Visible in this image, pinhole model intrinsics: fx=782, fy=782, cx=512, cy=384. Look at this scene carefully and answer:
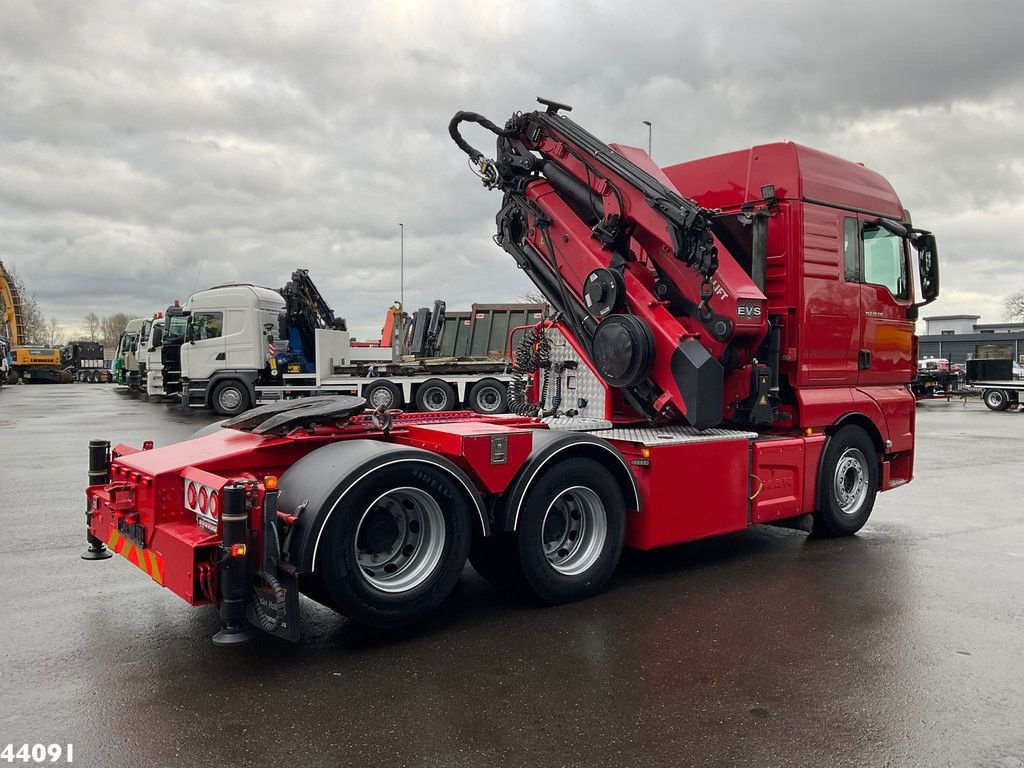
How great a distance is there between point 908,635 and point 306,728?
3456mm

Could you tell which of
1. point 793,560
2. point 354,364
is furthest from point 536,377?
point 354,364

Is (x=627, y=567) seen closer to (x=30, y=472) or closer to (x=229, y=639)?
(x=229, y=639)

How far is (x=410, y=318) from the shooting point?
71.9 feet

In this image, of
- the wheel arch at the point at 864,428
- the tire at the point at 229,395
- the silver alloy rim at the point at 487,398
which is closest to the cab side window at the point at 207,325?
the tire at the point at 229,395

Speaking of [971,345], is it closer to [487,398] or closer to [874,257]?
[487,398]

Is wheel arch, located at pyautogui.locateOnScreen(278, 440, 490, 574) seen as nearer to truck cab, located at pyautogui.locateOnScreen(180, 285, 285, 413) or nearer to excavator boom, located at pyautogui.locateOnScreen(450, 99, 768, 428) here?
excavator boom, located at pyautogui.locateOnScreen(450, 99, 768, 428)

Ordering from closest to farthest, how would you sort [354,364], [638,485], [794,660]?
1. [794,660]
2. [638,485]
3. [354,364]

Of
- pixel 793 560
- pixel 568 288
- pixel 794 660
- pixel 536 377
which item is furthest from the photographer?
pixel 536 377

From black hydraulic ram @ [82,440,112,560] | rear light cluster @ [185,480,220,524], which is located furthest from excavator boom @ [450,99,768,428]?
black hydraulic ram @ [82,440,112,560]

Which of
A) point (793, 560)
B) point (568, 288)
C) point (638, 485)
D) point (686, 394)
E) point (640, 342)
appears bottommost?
point (793, 560)

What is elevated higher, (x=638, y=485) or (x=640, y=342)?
(x=640, y=342)

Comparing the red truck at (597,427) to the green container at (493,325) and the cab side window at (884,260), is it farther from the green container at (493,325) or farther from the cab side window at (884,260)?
the green container at (493,325)

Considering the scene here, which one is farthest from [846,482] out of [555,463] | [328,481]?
[328,481]

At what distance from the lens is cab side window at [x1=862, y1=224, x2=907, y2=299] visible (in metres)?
7.31
